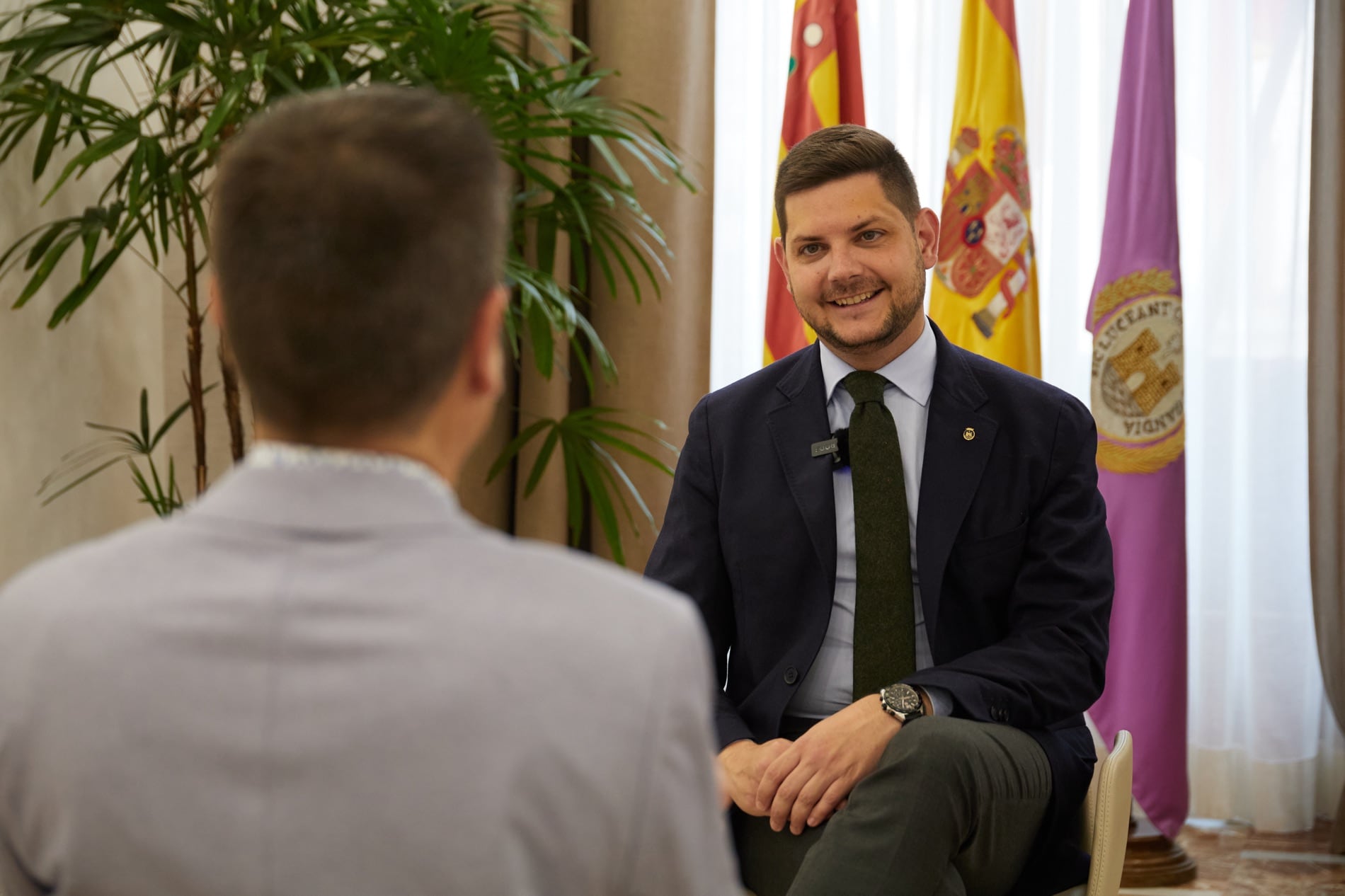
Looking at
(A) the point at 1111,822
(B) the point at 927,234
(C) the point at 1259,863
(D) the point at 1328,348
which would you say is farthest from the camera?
(D) the point at 1328,348

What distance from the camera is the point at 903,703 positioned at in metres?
1.75

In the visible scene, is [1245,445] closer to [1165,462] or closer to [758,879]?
[1165,462]

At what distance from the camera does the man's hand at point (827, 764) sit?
172 cm

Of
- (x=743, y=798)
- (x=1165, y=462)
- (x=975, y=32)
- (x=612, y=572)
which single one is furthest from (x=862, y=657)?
(x=975, y=32)

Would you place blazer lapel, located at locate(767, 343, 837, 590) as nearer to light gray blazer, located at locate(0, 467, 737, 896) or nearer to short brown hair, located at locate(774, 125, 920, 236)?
short brown hair, located at locate(774, 125, 920, 236)

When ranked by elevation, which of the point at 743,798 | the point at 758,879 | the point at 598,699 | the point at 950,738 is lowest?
the point at 758,879

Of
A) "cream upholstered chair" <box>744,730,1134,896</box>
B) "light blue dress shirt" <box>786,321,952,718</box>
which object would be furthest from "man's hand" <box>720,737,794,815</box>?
"cream upholstered chair" <box>744,730,1134,896</box>

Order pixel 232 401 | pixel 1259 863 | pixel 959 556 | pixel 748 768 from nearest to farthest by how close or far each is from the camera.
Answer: pixel 748 768, pixel 959 556, pixel 232 401, pixel 1259 863

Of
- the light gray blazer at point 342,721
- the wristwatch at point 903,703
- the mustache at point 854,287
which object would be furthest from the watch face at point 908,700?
the light gray blazer at point 342,721

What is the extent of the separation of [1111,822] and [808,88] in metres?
2.14

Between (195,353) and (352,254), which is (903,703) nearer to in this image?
(352,254)

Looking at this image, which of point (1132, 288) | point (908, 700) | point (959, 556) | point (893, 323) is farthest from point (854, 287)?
point (1132, 288)

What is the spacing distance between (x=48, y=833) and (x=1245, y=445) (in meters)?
3.42

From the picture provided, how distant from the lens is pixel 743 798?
1808 millimetres
